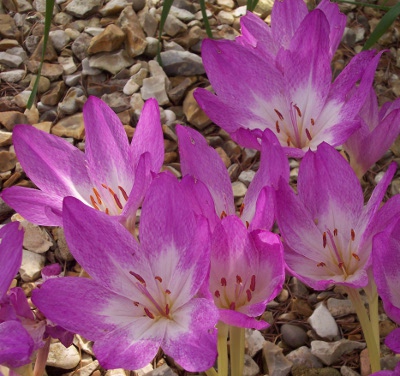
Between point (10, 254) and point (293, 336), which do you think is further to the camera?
point (293, 336)

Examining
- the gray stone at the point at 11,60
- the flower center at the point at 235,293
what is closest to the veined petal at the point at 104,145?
the flower center at the point at 235,293

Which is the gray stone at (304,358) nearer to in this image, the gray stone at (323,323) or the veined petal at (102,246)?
the gray stone at (323,323)

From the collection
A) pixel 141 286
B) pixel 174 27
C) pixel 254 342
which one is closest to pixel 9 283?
pixel 141 286

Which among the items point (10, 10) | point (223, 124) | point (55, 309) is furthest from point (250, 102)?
point (10, 10)

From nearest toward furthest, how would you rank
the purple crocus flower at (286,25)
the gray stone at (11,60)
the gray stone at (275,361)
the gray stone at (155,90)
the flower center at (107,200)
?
the flower center at (107,200)
the purple crocus flower at (286,25)
the gray stone at (275,361)
the gray stone at (155,90)
the gray stone at (11,60)

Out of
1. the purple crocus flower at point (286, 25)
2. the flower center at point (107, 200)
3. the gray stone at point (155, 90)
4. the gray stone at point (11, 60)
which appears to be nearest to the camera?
the flower center at point (107, 200)

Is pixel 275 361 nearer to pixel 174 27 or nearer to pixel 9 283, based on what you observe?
pixel 9 283
